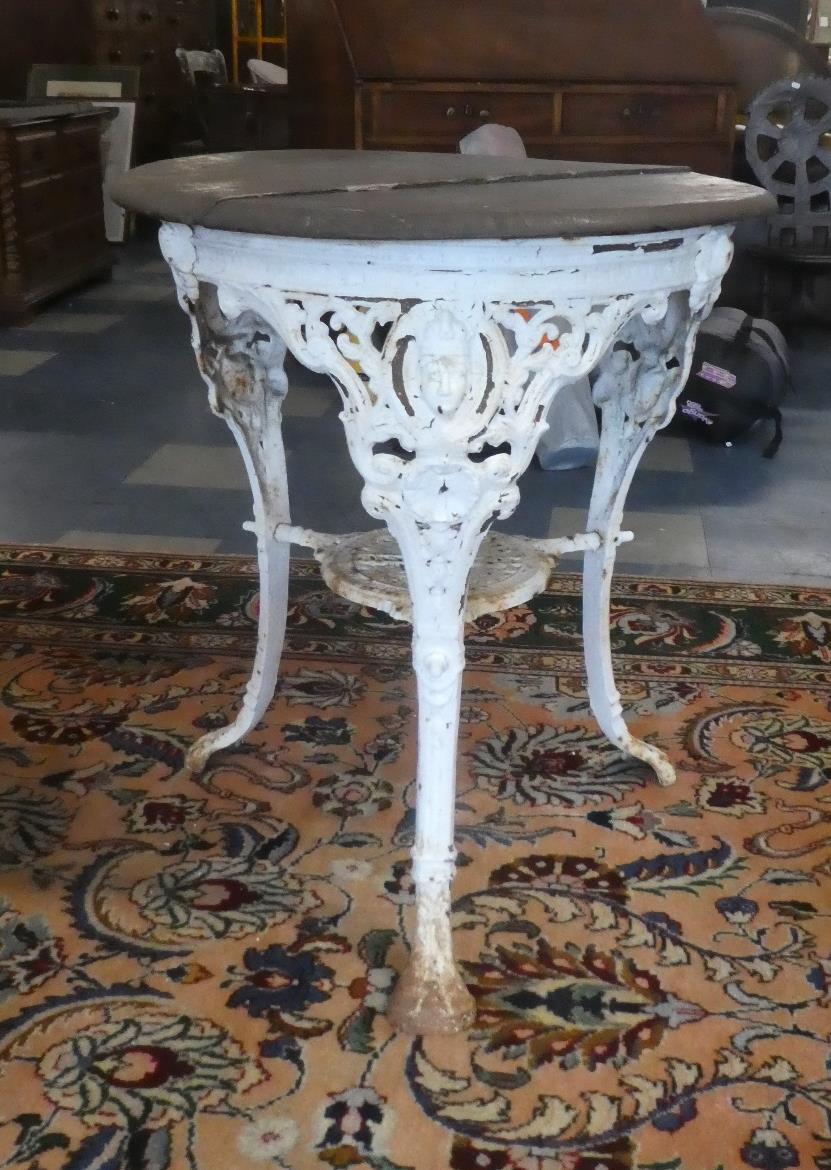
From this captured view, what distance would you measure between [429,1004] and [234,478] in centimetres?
189

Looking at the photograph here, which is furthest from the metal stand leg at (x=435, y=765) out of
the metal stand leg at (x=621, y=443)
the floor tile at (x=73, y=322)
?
the floor tile at (x=73, y=322)

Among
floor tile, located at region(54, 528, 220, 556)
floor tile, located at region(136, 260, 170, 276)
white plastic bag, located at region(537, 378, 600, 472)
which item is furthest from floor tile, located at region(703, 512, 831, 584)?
floor tile, located at region(136, 260, 170, 276)

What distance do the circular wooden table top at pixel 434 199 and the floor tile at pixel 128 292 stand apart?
146 inches

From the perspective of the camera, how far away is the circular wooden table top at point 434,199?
1.01 meters

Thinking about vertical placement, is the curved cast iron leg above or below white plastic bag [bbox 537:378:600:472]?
above

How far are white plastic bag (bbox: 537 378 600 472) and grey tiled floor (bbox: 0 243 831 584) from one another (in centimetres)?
4

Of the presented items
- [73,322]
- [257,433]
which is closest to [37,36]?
[73,322]

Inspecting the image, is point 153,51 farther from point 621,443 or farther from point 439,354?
point 439,354

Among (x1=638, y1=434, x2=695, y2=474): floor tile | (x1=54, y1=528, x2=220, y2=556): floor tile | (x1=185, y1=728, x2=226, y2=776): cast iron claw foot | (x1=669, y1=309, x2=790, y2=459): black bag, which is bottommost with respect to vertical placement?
(x1=638, y1=434, x2=695, y2=474): floor tile

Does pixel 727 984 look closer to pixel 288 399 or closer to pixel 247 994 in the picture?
pixel 247 994

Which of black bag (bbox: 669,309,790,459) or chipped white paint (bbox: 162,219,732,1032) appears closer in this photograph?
chipped white paint (bbox: 162,219,732,1032)

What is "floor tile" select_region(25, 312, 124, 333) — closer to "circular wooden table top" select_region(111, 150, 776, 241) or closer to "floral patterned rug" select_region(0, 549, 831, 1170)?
"floral patterned rug" select_region(0, 549, 831, 1170)

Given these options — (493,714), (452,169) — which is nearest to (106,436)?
(493,714)

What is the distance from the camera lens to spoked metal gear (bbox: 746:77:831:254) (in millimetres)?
3758
